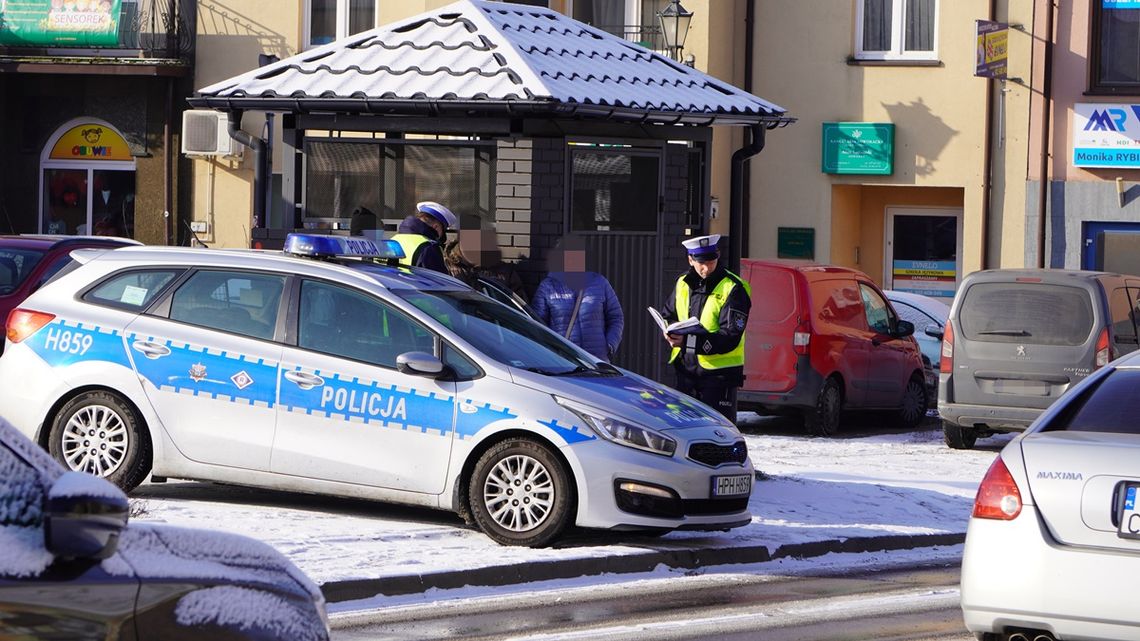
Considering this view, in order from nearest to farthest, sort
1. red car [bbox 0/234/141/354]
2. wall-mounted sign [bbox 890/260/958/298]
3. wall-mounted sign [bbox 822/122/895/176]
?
red car [bbox 0/234/141/354], wall-mounted sign [bbox 822/122/895/176], wall-mounted sign [bbox 890/260/958/298]

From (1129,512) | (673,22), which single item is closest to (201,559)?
(1129,512)

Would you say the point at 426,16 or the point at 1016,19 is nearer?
the point at 426,16

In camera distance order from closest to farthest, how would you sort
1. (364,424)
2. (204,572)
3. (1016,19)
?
(204,572)
(364,424)
(1016,19)

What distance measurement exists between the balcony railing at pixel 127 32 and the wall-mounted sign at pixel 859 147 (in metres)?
9.70

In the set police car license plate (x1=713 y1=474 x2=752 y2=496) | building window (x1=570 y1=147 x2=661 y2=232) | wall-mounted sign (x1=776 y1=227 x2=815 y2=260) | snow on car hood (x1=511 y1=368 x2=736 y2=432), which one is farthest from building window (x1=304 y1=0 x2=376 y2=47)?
police car license plate (x1=713 y1=474 x2=752 y2=496)

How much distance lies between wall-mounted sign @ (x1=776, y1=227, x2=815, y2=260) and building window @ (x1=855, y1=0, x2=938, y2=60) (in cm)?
271

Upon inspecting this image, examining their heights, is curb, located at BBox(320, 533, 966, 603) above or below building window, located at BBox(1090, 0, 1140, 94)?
below

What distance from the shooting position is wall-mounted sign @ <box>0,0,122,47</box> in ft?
86.1

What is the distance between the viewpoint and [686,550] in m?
9.95

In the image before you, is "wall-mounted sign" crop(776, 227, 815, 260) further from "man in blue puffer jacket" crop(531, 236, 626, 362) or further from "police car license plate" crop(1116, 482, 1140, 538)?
"police car license plate" crop(1116, 482, 1140, 538)

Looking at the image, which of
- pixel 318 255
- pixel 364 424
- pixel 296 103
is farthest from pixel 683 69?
pixel 364 424

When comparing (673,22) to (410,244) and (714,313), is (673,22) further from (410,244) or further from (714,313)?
(410,244)

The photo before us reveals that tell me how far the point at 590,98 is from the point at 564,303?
177 cm

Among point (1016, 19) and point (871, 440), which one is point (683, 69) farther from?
point (1016, 19)
